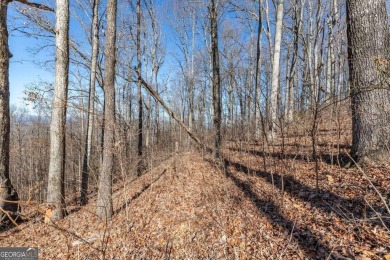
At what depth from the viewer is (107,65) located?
4730mm

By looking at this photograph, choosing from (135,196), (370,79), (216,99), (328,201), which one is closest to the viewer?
(328,201)

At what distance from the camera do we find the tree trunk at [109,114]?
15.0 feet

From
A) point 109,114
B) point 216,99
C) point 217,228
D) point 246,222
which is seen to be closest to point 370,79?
point 246,222

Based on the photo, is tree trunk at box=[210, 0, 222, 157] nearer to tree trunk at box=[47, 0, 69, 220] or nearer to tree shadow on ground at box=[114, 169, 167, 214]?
tree shadow on ground at box=[114, 169, 167, 214]

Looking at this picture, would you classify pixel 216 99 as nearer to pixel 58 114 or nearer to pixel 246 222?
pixel 246 222

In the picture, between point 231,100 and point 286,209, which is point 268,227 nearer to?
point 286,209

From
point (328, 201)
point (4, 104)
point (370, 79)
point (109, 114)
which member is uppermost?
point (370, 79)

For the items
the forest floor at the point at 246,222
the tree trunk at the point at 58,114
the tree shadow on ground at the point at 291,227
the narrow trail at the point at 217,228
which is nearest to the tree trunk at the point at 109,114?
the narrow trail at the point at 217,228

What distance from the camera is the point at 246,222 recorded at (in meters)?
3.85

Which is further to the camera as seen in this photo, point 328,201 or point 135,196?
point 135,196

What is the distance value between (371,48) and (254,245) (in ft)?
13.6

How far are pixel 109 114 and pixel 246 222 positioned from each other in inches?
137

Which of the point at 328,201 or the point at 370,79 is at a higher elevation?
the point at 370,79

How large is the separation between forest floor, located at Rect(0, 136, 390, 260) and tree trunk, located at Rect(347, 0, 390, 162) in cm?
50
